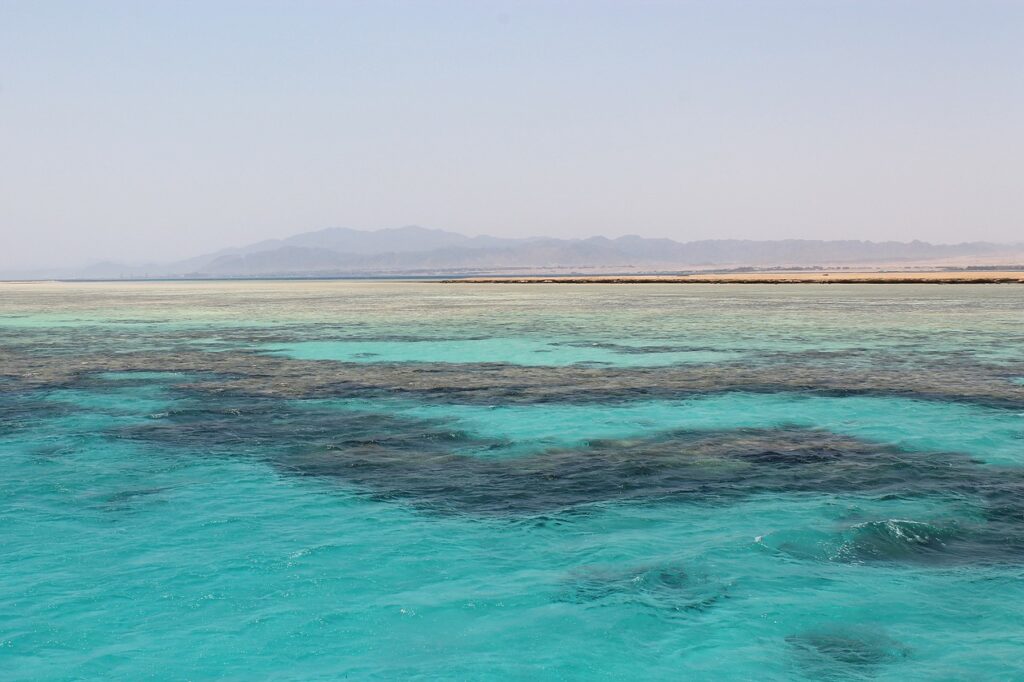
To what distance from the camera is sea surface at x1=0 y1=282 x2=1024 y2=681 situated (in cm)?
975

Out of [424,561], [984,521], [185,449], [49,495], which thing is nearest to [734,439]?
[984,521]

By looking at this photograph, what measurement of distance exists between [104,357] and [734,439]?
30.8 meters

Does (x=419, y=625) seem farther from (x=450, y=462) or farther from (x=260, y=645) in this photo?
(x=450, y=462)

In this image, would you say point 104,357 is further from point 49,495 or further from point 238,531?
point 238,531

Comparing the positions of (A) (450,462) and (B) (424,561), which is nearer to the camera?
(B) (424,561)

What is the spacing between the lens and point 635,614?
1043cm

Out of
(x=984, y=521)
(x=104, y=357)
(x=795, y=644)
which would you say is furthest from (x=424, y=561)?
(x=104, y=357)

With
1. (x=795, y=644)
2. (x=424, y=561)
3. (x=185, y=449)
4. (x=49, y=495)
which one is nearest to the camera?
(x=795, y=644)

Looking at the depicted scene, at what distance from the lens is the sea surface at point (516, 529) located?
32.0 feet

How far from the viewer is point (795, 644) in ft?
32.1

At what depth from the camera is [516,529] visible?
13.3m

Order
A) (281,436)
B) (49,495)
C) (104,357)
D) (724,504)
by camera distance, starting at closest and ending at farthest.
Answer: (724,504), (49,495), (281,436), (104,357)

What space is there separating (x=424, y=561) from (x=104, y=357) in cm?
3165

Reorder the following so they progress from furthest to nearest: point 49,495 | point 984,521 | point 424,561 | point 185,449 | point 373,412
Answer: point 373,412 < point 185,449 < point 49,495 < point 984,521 < point 424,561
